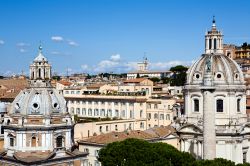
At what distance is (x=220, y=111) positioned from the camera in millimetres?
60500

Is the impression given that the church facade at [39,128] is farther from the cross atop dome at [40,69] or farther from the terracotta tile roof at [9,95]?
the terracotta tile roof at [9,95]

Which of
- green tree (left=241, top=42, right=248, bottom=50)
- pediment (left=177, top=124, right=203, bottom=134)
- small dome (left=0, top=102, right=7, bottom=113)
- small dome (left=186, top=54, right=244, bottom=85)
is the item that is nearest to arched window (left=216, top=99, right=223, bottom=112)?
small dome (left=186, top=54, right=244, bottom=85)


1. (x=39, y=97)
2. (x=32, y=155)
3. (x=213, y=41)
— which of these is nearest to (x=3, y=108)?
(x=39, y=97)

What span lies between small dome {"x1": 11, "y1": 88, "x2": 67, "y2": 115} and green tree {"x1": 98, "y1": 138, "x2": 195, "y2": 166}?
6.66 metres

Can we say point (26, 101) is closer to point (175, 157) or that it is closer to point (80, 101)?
point (175, 157)

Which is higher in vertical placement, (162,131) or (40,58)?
(40,58)

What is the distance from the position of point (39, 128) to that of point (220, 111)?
22.0 meters

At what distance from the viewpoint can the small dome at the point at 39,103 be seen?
166ft

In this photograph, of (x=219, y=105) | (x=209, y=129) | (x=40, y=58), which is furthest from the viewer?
(x=219, y=105)

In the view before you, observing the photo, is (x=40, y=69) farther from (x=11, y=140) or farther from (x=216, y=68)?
(x=216, y=68)

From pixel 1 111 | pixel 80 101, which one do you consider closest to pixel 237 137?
pixel 1 111

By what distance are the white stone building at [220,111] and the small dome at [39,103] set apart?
1621cm

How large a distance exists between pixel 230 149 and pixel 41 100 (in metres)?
22.3

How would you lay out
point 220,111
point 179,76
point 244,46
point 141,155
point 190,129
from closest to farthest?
point 141,155 < point 220,111 < point 190,129 < point 179,76 < point 244,46
